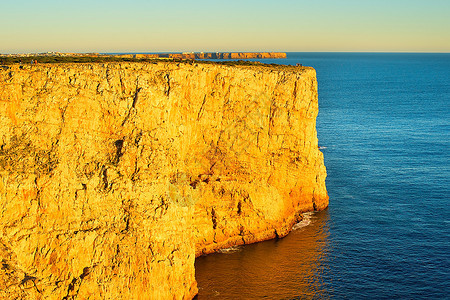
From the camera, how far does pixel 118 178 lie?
41.1 meters

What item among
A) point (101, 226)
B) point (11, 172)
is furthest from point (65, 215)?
point (11, 172)

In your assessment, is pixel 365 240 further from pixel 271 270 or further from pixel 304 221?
pixel 271 270

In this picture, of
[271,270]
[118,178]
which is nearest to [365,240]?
[271,270]

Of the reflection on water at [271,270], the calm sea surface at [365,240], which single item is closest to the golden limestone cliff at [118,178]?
the reflection on water at [271,270]

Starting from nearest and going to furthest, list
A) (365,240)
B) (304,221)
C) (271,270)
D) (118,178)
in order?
(118,178)
(271,270)
(365,240)
(304,221)

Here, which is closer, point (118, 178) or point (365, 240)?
point (118, 178)

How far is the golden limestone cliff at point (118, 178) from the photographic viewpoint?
38000 millimetres

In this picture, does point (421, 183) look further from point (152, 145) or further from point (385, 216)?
point (152, 145)

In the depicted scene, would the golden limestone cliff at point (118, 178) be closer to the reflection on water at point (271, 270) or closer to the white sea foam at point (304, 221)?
the reflection on water at point (271, 270)

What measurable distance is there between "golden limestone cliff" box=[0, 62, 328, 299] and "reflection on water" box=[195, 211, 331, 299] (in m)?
2.28

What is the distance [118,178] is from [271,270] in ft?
59.1

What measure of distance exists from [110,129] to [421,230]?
117ft

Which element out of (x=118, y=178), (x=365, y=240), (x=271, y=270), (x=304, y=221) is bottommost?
(x=271, y=270)

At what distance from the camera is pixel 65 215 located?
3925cm
